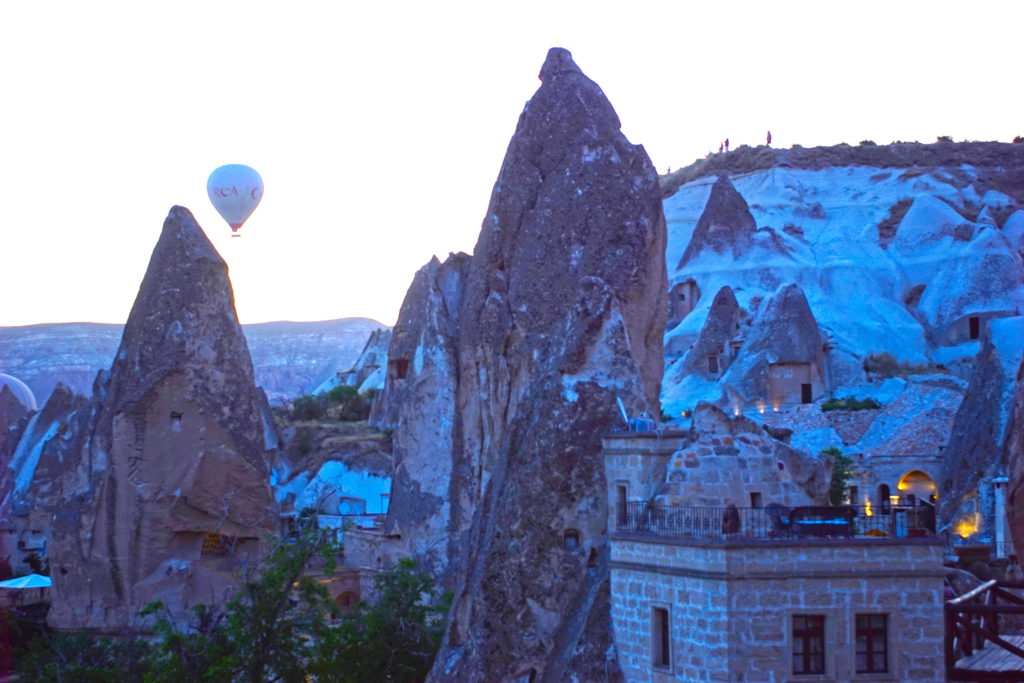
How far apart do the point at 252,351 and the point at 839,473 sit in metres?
83.3

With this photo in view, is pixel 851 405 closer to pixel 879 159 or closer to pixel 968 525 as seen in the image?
pixel 968 525

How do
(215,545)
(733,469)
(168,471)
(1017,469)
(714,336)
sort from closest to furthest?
(733,469), (1017,469), (168,471), (215,545), (714,336)

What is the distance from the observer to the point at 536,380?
63.6 feet

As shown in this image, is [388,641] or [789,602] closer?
[789,602]

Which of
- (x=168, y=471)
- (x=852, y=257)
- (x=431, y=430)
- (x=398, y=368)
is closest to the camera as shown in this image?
(x=168, y=471)

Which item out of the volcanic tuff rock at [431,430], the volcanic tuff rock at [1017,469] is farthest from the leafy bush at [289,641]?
the volcanic tuff rock at [1017,469]

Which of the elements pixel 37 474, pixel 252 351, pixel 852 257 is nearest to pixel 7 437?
pixel 37 474

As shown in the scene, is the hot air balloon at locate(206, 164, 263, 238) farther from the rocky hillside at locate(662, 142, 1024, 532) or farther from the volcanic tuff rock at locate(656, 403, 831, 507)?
the volcanic tuff rock at locate(656, 403, 831, 507)

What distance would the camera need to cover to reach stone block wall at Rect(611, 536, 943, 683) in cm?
1488

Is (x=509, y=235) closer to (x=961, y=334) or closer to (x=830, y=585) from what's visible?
(x=830, y=585)

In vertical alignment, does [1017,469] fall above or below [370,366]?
below

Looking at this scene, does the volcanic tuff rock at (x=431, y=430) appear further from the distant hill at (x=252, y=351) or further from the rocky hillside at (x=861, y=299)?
the distant hill at (x=252, y=351)

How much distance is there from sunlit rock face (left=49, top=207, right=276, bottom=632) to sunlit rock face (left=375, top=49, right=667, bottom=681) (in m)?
2.75

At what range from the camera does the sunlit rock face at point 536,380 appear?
18219mm
